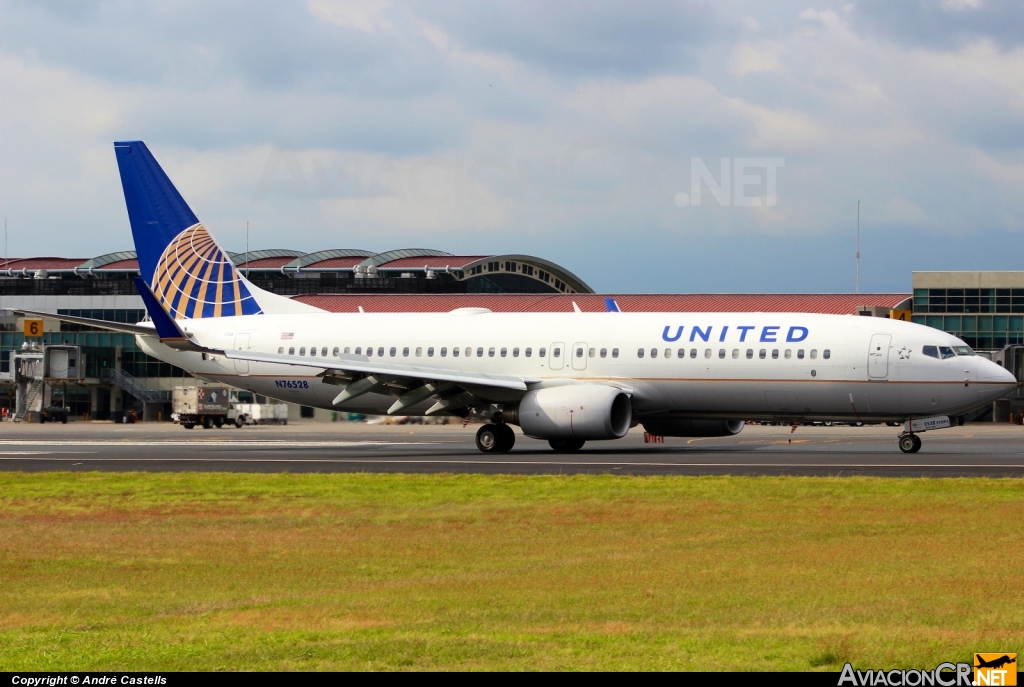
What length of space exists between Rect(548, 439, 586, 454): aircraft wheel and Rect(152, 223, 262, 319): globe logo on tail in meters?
13.5

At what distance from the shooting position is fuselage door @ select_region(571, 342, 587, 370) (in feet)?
132

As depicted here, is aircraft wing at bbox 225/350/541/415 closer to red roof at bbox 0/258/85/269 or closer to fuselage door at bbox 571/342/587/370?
fuselage door at bbox 571/342/587/370

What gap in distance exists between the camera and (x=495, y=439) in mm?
39875

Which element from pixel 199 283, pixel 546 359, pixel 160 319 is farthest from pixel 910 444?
pixel 199 283

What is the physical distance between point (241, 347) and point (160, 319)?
181 inches

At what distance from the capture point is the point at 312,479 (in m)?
27.0

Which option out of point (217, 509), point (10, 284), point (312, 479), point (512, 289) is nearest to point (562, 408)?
point (312, 479)

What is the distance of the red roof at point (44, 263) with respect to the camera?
113050mm

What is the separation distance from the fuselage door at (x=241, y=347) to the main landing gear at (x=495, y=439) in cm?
974

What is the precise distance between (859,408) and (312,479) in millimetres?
17596

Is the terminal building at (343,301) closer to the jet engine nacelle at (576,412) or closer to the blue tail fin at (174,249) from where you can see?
the blue tail fin at (174,249)

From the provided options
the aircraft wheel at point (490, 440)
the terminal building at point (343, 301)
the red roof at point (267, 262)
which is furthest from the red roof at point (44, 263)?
the aircraft wheel at point (490, 440)

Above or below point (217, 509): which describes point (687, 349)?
above

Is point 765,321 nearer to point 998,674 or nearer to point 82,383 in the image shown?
point 998,674
